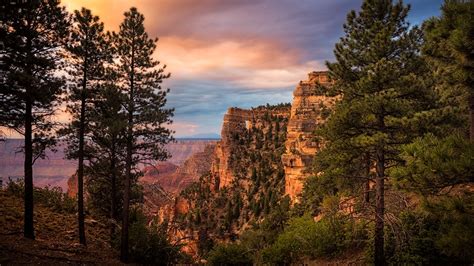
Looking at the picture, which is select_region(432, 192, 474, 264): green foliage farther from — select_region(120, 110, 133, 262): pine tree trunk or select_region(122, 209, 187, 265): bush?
select_region(122, 209, 187, 265): bush

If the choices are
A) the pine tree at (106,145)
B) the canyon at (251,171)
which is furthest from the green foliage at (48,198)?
the canyon at (251,171)

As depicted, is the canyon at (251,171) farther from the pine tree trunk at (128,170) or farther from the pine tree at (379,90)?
the pine tree at (379,90)

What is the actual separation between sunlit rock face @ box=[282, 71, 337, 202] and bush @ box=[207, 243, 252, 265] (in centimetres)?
1898

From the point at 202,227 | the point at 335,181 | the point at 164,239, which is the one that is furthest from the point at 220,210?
the point at 335,181

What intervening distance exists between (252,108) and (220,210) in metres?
41.2

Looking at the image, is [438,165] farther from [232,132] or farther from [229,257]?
[232,132]

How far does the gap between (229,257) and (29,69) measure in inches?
725

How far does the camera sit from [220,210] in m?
75.7

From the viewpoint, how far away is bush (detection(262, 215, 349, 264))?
1786 cm

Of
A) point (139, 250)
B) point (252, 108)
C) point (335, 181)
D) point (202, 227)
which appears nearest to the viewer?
point (335, 181)

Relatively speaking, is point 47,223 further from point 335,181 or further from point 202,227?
point 202,227

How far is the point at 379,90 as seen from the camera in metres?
12.6

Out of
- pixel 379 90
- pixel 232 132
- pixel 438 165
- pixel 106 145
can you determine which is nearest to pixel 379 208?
pixel 379 90

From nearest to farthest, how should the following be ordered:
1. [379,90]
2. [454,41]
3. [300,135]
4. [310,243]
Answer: [454,41], [379,90], [310,243], [300,135]
